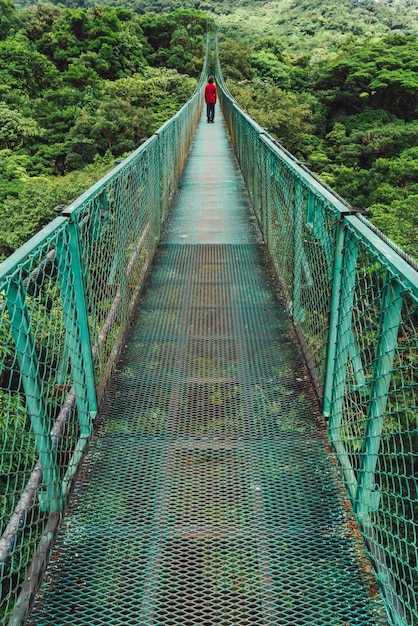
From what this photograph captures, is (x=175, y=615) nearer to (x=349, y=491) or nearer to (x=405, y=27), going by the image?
(x=349, y=491)

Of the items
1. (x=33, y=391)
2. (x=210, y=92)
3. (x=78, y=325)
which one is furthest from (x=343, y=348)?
(x=210, y=92)

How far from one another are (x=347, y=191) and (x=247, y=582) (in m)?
16.1

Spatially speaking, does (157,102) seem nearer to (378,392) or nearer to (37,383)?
(37,383)

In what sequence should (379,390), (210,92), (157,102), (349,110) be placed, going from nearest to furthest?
(379,390) → (210,92) → (157,102) → (349,110)

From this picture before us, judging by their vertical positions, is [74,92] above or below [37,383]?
above

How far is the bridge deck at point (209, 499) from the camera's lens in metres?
1.79

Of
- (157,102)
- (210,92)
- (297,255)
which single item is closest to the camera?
(297,255)

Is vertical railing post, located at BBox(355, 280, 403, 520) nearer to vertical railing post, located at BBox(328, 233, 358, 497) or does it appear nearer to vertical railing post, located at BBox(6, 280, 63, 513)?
vertical railing post, located at BBox(328, 233, 358, 497)

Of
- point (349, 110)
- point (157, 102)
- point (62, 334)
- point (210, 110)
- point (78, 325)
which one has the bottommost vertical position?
point (62, 334)

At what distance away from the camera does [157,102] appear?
74.4ft

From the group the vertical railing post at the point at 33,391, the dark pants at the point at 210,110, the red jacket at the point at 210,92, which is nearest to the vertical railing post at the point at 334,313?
the vertical railing post at the point at 33,391

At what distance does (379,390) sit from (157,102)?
2279 centimetres

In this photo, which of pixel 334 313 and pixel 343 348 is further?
pixel 334 313

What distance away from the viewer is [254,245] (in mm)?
5359
